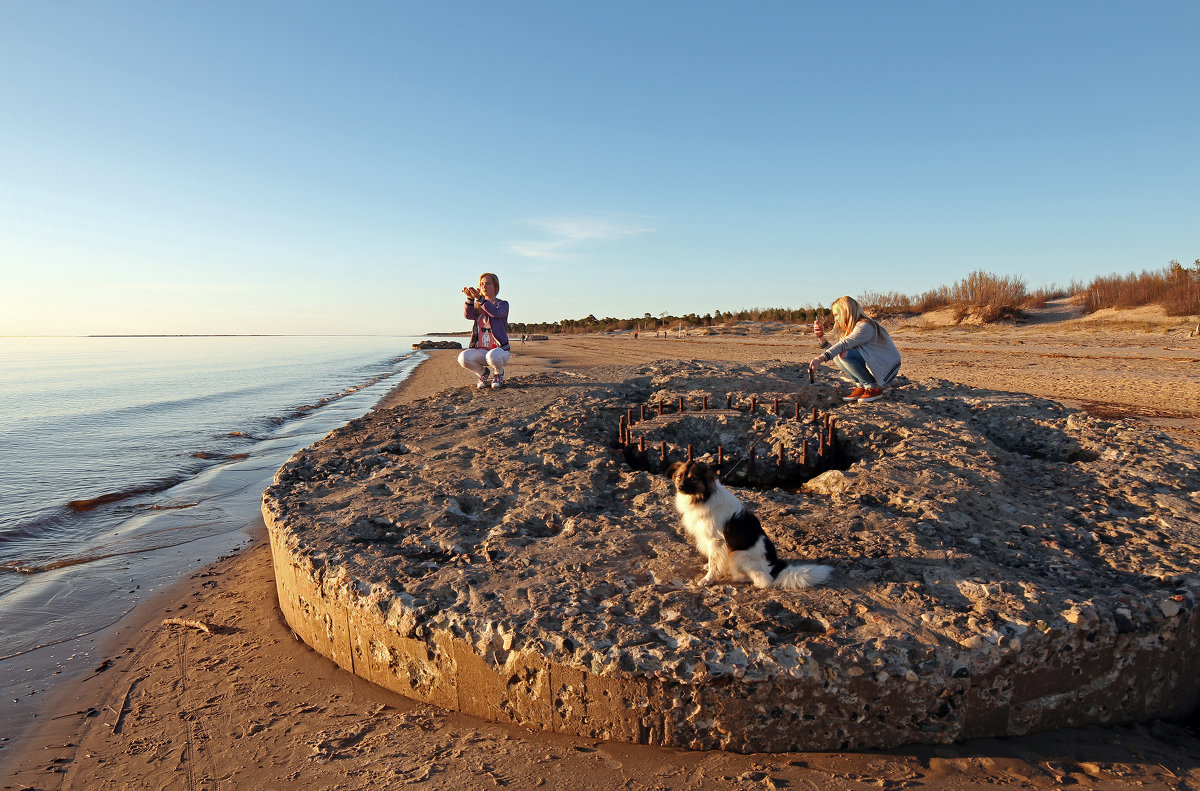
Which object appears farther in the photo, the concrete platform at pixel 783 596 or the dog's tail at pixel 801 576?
the dog's tail at pixel 801 576

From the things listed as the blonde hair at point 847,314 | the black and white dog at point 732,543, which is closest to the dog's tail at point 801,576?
the black and white dog at point 732,543

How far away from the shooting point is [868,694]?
2070 millimetres

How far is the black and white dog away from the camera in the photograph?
2.62m

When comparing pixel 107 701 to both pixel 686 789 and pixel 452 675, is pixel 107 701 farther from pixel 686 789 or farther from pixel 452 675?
pixel 686 789

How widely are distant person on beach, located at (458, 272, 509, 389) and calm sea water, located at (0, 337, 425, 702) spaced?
10.8ft

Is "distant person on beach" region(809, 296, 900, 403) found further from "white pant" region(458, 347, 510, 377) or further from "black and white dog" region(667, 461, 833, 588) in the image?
"white pant" region(458, 347, 510, 377)

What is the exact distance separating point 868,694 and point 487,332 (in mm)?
7105

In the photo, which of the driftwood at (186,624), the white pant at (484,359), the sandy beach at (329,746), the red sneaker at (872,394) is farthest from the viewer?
the white pant at (484,359)

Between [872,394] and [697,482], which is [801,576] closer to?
[697,482]

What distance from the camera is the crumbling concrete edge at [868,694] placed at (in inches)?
81.9

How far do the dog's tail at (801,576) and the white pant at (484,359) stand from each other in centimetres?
600

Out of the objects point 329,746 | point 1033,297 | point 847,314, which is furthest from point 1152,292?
point 329,746

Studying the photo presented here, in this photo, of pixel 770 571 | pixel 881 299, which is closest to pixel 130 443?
pixel 770 571

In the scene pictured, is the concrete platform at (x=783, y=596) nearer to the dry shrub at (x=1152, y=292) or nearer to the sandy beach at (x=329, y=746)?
the sandy beach at (x=329, y=746)
